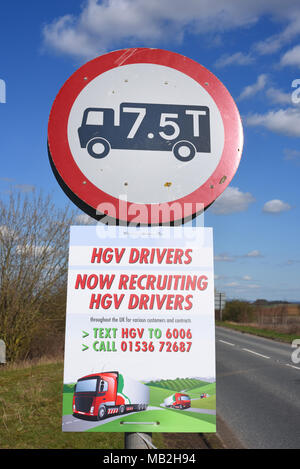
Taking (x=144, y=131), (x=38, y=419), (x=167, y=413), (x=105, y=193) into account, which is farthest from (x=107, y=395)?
(x=38, y=419)

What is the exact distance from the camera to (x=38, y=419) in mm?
5379

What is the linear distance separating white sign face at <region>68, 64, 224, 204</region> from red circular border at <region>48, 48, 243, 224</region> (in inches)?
0.8

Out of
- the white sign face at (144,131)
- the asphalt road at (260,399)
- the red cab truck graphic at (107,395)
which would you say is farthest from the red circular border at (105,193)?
the asphalt road at (260,399)

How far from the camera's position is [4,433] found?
4.77m

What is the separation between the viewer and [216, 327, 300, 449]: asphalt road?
5.89 m

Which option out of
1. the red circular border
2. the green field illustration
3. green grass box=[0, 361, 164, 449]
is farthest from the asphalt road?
the red circular border

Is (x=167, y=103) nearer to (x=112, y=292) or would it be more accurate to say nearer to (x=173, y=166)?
(x=173, y=166)

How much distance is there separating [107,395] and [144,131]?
85 cm
